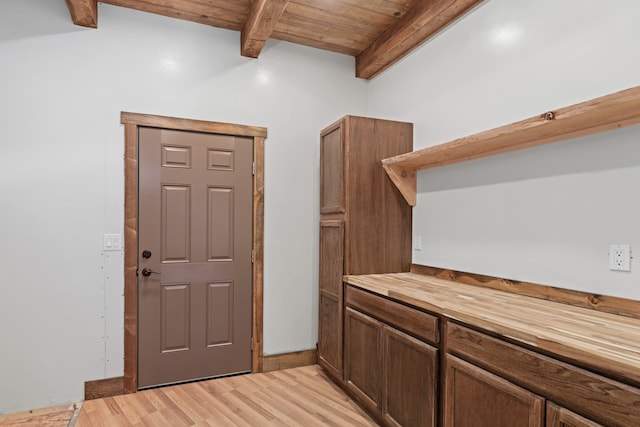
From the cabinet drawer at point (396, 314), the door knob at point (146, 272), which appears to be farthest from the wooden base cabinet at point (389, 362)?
the door knob at point (146, 272)

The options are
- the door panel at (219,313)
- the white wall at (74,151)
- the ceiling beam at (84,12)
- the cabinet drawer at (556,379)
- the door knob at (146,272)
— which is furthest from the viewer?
the door panel at (219,313)

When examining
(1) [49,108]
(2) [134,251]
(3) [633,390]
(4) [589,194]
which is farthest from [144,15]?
(3) [633,390]

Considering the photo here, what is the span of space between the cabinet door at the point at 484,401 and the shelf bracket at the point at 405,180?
4.69ft

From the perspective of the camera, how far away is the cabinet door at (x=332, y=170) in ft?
9.41

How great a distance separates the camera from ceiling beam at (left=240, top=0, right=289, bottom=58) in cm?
250

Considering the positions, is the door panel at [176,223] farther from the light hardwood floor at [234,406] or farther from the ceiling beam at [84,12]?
the ceiling beam at [84,12]

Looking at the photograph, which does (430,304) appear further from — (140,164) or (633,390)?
(140,164)

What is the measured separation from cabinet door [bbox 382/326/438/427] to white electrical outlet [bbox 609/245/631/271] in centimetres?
91

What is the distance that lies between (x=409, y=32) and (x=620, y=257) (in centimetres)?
212

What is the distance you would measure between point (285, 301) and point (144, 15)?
2697 millimetres

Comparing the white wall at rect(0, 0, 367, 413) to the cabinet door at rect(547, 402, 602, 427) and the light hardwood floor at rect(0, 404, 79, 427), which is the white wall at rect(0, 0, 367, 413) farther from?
the cabinet door at rect(547, 402, 602, 427)

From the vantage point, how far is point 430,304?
1862 mm

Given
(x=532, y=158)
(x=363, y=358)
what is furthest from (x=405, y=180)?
(x=363, y=358)

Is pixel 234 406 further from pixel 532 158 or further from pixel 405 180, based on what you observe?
pixel 532 158
